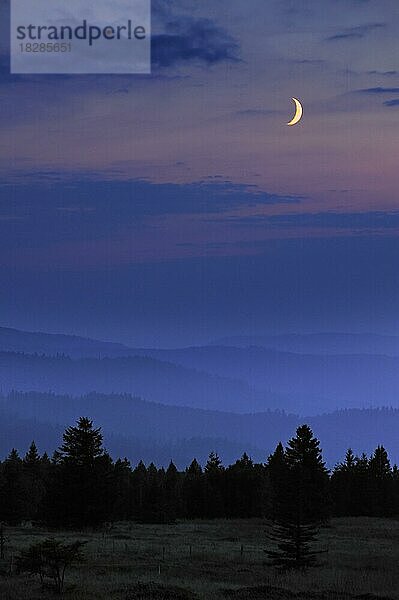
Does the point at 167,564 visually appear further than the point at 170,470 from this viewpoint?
No

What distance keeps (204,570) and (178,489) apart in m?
55.2

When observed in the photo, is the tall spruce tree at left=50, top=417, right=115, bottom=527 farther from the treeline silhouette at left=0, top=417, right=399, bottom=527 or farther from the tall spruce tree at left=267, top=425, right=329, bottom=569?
the tall spruce tree at left=267, top=425, right=329, bottom=569

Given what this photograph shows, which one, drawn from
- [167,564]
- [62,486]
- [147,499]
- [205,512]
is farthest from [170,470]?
[167,564]

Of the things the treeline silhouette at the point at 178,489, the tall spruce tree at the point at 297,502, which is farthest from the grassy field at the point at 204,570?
the treeline silhouette at the point at 178,489

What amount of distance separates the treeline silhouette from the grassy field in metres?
2.80

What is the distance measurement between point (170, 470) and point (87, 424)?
129 ft

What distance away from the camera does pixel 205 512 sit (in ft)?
285

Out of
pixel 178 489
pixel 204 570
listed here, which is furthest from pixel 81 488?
pixel 178 489

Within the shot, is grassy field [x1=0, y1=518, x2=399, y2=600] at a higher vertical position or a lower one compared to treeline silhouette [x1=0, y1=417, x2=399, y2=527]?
lower

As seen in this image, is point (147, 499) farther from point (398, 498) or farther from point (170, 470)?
point (398, 498)

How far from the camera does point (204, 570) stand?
39875 millimetres

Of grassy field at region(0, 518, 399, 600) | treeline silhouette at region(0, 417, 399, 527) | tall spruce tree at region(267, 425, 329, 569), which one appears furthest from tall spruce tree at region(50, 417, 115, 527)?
tall spruce tree at region(267, 425, 329, 569)

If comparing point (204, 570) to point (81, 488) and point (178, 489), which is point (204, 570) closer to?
point (81, 488)

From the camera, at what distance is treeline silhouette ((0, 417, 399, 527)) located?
41938 mm
